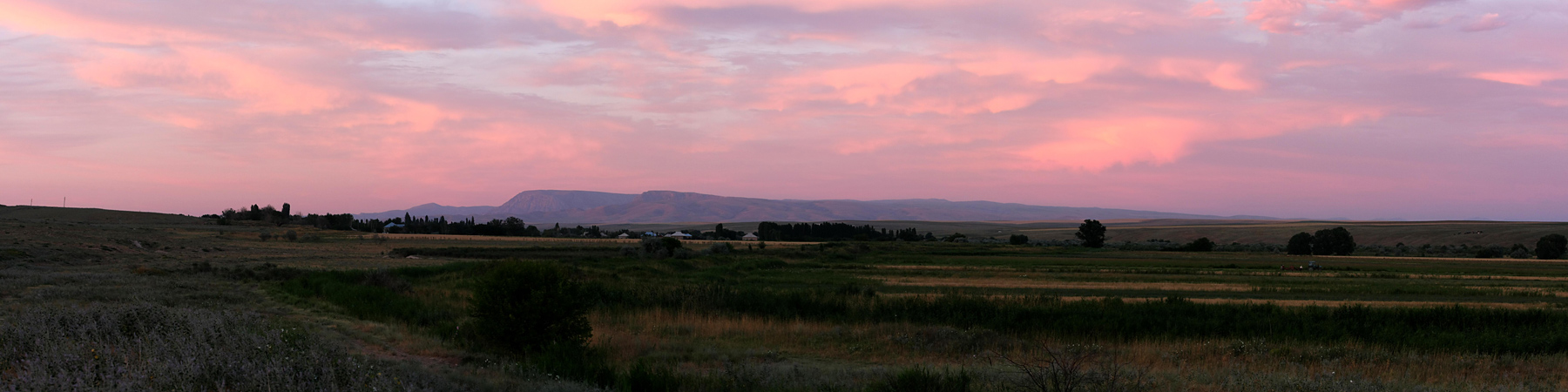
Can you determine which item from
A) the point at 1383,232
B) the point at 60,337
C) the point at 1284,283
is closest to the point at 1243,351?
the point at 60,337

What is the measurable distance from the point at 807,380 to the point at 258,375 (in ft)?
22.0

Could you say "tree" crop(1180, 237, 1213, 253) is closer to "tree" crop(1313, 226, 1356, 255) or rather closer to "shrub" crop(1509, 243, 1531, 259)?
"tree" crop(1313, 226, 1356, 255)

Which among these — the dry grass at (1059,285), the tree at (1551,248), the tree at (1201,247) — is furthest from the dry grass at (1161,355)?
the tree at (1201,247)

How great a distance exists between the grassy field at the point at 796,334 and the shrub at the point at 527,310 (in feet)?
1.51

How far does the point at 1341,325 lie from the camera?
1983cm

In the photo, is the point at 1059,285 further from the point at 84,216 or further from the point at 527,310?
the point at 84,216

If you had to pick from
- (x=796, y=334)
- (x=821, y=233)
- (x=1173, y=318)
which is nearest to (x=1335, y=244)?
(x=821, y=233)

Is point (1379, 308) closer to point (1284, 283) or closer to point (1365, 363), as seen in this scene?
point (1365, 363)

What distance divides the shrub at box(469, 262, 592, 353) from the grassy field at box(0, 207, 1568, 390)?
1.51 ft

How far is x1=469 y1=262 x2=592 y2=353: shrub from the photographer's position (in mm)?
14117

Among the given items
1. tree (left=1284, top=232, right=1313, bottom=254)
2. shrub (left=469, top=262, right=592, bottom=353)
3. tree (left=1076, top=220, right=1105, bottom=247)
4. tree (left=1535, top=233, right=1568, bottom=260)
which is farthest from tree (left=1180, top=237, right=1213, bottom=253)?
shrub (left=469, top=262, right=592, bottom=353)

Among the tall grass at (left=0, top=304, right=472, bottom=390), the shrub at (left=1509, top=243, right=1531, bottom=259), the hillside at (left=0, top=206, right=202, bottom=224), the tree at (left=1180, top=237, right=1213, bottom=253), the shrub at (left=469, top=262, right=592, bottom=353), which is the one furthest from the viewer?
the hillside at (left=0, top=206, right=202, bottom=224)

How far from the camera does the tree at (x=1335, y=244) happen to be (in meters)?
85.6

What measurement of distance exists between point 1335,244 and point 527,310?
9611cm
